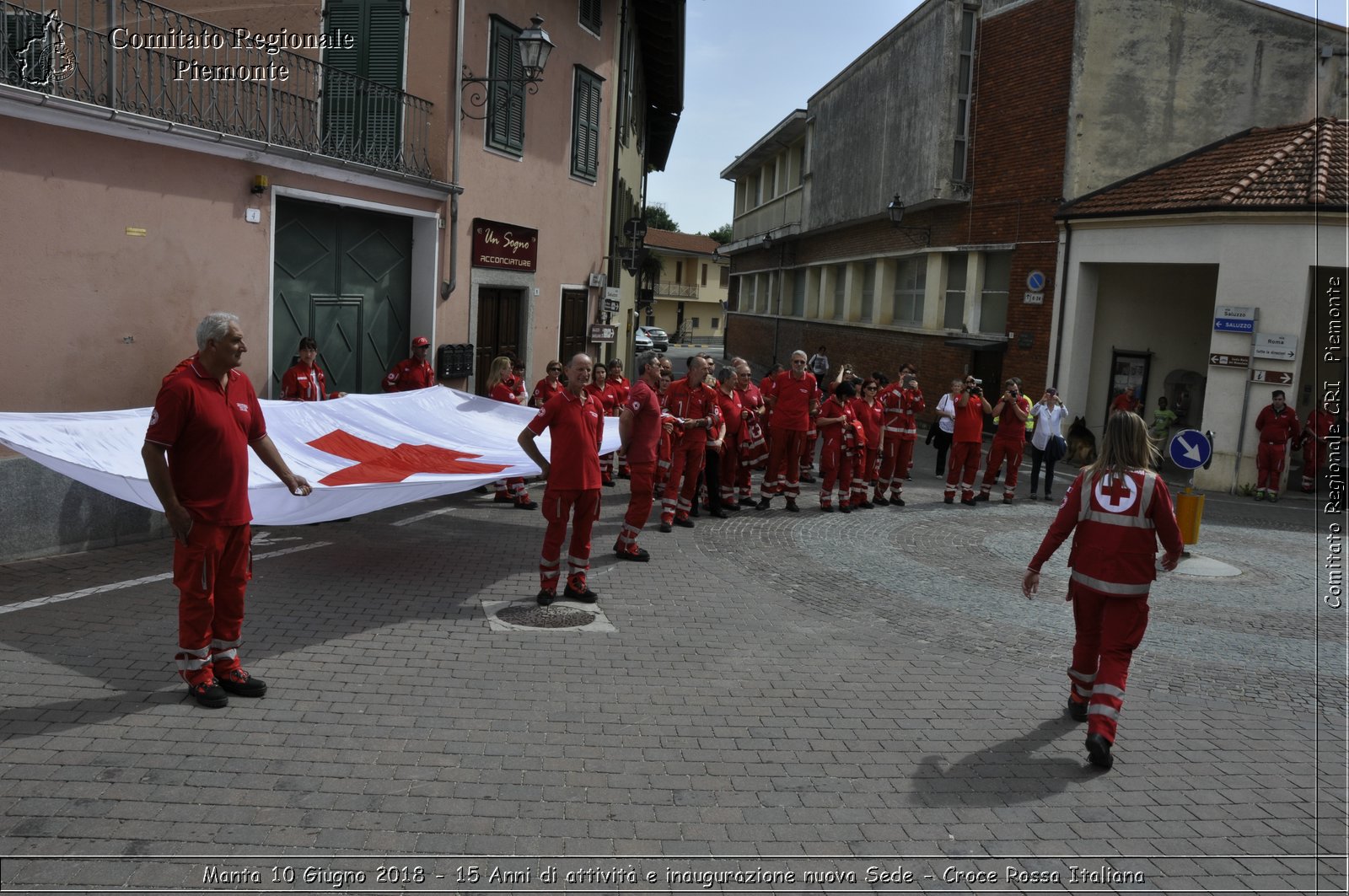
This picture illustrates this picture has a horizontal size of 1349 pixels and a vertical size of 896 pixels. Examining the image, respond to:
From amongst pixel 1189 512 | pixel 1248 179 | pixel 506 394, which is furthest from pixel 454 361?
pixel 1248 179

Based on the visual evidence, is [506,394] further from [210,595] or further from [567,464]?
[210,595]

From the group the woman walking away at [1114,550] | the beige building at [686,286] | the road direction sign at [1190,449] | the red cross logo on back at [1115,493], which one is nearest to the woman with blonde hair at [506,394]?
the road direction sign at [1190,449]

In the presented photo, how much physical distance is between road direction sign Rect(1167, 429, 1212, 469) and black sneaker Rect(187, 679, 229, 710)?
984 centimetres

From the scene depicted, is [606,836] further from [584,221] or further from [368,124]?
[584,221]

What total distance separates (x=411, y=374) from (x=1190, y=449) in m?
9.50

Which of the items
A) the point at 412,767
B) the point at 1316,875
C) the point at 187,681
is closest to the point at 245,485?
the point at 187,681

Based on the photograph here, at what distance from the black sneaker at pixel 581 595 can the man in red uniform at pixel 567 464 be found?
0.22 meters

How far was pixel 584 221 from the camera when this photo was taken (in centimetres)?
2014

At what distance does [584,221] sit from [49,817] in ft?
55.0

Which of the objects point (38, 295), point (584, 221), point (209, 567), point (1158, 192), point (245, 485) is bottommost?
point (209, 567)

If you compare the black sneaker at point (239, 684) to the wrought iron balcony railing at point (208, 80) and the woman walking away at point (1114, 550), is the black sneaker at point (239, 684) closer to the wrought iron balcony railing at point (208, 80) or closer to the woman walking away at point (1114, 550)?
the woman walking away at point (1114, 550)

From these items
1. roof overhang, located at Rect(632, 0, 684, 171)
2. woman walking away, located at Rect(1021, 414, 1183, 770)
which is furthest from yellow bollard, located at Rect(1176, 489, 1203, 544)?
roof overhang, located at Rect(632, 0, 684, 171)

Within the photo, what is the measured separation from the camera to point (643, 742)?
19.2 ft

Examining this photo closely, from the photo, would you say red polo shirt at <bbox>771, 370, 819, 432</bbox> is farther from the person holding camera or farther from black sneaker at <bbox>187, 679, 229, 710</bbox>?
black sneaker at <bbox>187, 679, 229, 710</bbox>
